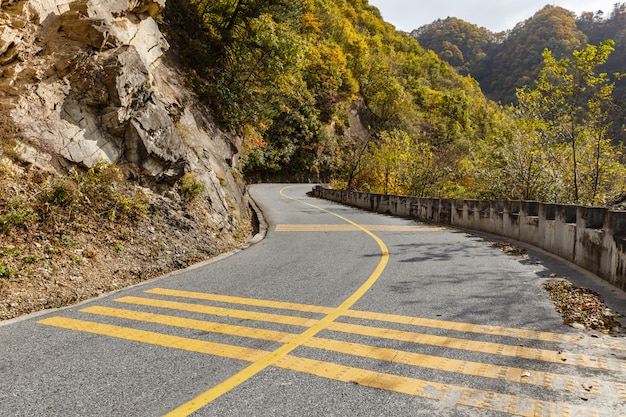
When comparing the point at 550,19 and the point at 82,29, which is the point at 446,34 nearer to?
the point at 550,19

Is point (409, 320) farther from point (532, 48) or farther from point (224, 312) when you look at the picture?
point (532, 48)

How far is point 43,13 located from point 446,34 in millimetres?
160557

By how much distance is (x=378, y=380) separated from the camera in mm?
3543

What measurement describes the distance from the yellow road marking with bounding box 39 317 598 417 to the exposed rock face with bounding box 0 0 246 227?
5.90 metres

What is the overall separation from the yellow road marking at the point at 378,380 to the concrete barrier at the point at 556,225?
467 cm

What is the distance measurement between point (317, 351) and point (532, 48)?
11235cm

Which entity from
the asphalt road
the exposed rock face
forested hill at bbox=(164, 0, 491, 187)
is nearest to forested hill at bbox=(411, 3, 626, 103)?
forested hill at bbox=(164, 0, 491, 187)

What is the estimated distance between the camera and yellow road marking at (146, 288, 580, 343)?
4598mm

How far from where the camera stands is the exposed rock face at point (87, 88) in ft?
29.0

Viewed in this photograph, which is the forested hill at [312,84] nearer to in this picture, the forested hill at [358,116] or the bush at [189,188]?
the forested hill at [358,116]

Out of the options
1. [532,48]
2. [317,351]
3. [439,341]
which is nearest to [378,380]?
[317,351]

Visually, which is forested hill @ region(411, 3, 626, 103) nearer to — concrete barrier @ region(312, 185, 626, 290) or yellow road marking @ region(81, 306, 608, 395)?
concrete barrier @ region(312, 185, 626, 290)

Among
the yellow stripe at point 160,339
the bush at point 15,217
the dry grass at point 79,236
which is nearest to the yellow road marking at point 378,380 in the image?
the yellow stripe at point 160,339

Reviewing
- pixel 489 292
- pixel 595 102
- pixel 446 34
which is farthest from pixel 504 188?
pixel 446 34
